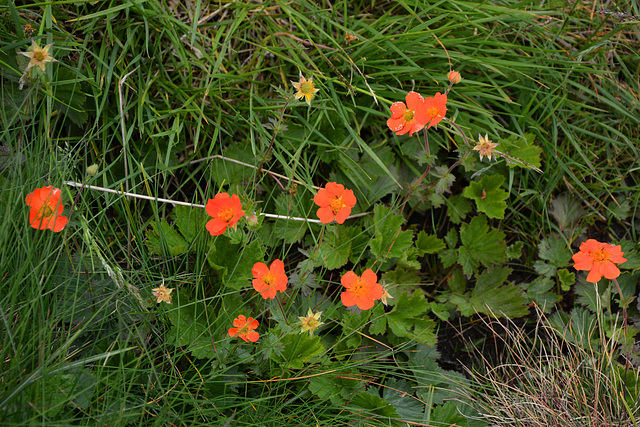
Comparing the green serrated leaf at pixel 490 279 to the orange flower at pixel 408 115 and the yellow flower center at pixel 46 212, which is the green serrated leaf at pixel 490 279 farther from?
the yellow flower center at pixel 46 212

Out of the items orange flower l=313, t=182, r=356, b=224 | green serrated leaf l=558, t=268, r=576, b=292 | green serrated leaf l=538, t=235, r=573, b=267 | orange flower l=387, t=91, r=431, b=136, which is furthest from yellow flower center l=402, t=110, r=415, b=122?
green serrated leaf l=558, t=268, r=576, b=292

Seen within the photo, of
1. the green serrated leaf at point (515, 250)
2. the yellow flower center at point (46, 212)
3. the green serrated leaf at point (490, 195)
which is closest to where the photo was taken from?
the yellow flower center at point (46, 212)

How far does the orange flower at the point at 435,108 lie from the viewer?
5.58 ft

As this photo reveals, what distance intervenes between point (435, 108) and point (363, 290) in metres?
0.70

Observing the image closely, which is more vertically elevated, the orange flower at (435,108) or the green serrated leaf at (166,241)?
the orange flower at (435,108)

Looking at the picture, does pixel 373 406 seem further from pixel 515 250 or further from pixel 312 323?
pixel 515 250

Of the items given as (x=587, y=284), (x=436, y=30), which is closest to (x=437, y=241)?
(x=587, y=284)

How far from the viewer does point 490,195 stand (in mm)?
2281

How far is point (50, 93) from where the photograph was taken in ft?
5.66

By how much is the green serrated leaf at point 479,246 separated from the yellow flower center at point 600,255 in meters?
0.40

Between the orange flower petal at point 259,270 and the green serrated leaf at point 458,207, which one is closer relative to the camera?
the orange flower petal at point 259,270

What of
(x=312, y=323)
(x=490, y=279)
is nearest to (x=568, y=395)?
(x=490, y=279)

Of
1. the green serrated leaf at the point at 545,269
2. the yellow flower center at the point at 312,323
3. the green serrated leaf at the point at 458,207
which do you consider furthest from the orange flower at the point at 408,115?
the green serrated leaf at the point at 545,269

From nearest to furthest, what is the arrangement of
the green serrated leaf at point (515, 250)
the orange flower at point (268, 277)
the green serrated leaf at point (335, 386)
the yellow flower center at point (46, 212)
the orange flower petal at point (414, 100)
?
1. the yellow flower center at point (46, 212)
2. the orange flower at point (268, 277)
3. the orange flower petal at point (414, 100)
4. the green serrated leaf at point (335, 386)
5. the green serrated leaf at point (515, 250)
